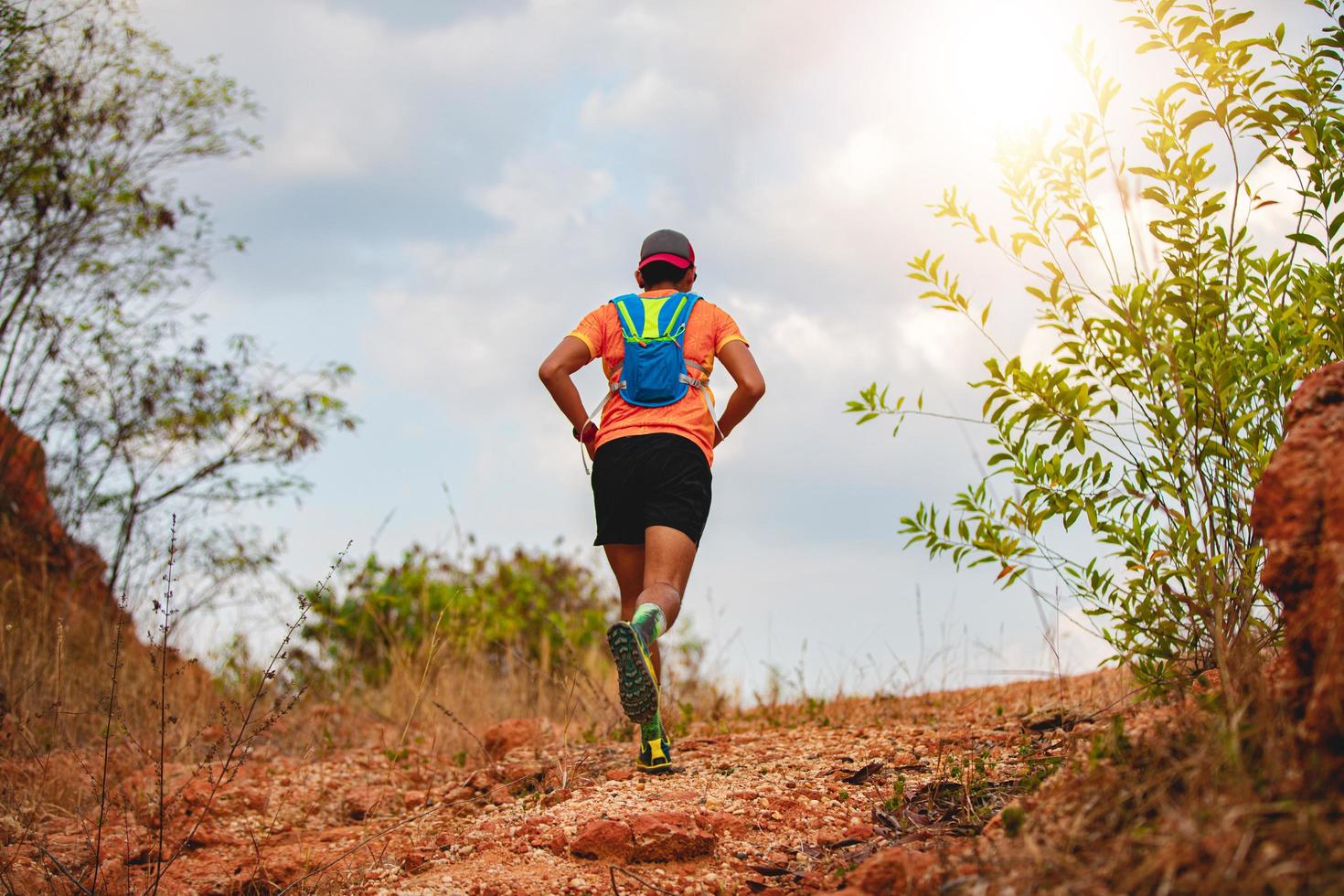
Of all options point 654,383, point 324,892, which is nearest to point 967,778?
point 654,383

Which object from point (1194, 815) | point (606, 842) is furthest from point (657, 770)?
point (1194, 815)

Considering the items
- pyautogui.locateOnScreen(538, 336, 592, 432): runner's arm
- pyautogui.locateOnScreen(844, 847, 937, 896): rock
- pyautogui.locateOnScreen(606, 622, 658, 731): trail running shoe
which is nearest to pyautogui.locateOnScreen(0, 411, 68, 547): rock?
pyautogui.locateOnScreen(538, 336, 592, 432): runner's arm

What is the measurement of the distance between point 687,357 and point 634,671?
1587 millimetres

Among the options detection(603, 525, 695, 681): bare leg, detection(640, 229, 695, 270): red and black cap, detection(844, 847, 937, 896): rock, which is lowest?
detection(844, 847, 937, 896): rock

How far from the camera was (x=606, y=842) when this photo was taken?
13.5 ft

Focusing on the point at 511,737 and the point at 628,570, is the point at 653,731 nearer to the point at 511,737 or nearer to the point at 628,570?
the point at 628,570

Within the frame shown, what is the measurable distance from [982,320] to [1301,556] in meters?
1.92

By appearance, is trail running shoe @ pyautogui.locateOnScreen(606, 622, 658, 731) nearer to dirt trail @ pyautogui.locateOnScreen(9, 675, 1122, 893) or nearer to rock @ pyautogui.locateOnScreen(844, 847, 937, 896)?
dirt trail @ pyautogui.locateOnScreen(9, 675, 1122, 893)

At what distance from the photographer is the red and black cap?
5.53 m

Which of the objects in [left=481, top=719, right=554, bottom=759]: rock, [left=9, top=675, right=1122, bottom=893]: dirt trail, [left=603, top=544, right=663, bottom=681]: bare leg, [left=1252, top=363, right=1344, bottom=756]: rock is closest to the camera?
[left=1252, top=363, right=1344, bottom=756]: rock

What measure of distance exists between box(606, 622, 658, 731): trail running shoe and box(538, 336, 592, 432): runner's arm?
1285 millimetres

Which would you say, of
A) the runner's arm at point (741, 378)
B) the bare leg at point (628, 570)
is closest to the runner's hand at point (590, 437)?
the bare leg at point (628, 570)

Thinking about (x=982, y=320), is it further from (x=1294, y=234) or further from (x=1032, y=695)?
(x=1032, y=695)

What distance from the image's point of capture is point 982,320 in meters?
4.66
